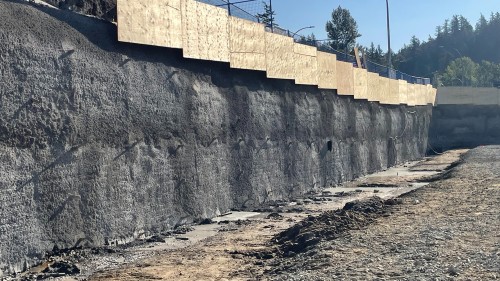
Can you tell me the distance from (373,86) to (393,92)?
16.0 feet

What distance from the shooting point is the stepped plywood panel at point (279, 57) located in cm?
2127

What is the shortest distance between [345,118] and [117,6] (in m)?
17.5

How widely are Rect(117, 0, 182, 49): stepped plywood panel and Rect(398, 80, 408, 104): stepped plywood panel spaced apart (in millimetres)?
26866

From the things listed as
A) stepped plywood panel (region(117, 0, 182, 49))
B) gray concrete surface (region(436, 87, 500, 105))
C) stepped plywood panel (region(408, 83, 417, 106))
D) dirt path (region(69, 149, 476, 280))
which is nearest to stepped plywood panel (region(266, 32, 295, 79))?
stepped plywood panel (region(117, 0, 182, 49))

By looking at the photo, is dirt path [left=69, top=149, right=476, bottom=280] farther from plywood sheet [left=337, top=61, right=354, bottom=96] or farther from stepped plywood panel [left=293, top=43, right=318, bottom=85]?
plywood sheet [left=337, top=61, right=354, bottom=96]

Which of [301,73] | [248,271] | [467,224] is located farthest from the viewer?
[301,73]

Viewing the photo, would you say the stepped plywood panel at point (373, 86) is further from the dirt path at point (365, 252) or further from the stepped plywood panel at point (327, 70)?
the dirt path at point (365, 252)

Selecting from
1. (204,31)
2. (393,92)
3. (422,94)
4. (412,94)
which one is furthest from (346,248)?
(422,94)

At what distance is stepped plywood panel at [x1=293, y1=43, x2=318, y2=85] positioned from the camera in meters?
23.8

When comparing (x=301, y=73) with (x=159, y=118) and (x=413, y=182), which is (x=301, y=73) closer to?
(x=413, y=182)

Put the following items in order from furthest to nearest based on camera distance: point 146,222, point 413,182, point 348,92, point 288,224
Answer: point 348,92 → point 413,182 → point 288,224 → point 146,222

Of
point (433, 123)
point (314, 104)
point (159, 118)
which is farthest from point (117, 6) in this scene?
point (433, 123)

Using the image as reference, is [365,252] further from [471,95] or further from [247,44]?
[471,95]

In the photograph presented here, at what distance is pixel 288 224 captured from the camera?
1627 cm
